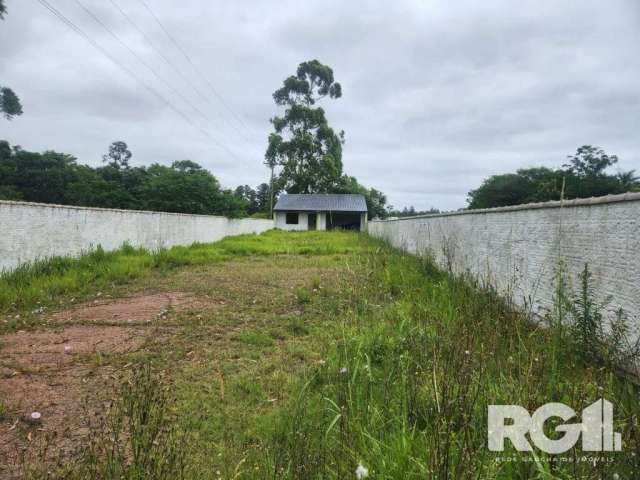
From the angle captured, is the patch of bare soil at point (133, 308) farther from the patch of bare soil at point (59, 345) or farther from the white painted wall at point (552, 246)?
the white painted wall at point (552, 246)

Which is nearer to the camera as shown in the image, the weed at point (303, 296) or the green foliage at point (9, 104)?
the weed at point (303, 296)

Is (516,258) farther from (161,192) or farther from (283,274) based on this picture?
(161,192)

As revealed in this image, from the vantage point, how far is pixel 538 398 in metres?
1.44

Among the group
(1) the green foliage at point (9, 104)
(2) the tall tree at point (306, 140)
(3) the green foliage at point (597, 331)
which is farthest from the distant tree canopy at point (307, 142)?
(3) the green foliage at point (597, 331)

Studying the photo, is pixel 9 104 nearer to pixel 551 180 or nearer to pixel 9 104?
pixel 9 104

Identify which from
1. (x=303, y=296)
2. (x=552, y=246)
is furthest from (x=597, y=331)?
(x=303, y=296)

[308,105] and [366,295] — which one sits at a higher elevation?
[308,105]

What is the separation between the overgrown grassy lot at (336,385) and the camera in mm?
1325

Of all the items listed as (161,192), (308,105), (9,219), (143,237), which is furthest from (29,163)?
(9,219)

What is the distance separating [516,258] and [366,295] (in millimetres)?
1810

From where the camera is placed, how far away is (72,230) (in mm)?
6844

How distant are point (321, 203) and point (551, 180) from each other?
82.7ft

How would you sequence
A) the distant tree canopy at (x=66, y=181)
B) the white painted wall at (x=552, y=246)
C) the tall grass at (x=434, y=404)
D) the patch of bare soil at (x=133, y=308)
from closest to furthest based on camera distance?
the tall grass at (x=434, y=404), the white painted wall at (x=552, y=246), the patch of bare soil at (x=133, y=308), the distant tree canopy at (x=66, y=181)

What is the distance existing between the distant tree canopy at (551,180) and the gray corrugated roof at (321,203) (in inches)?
708
